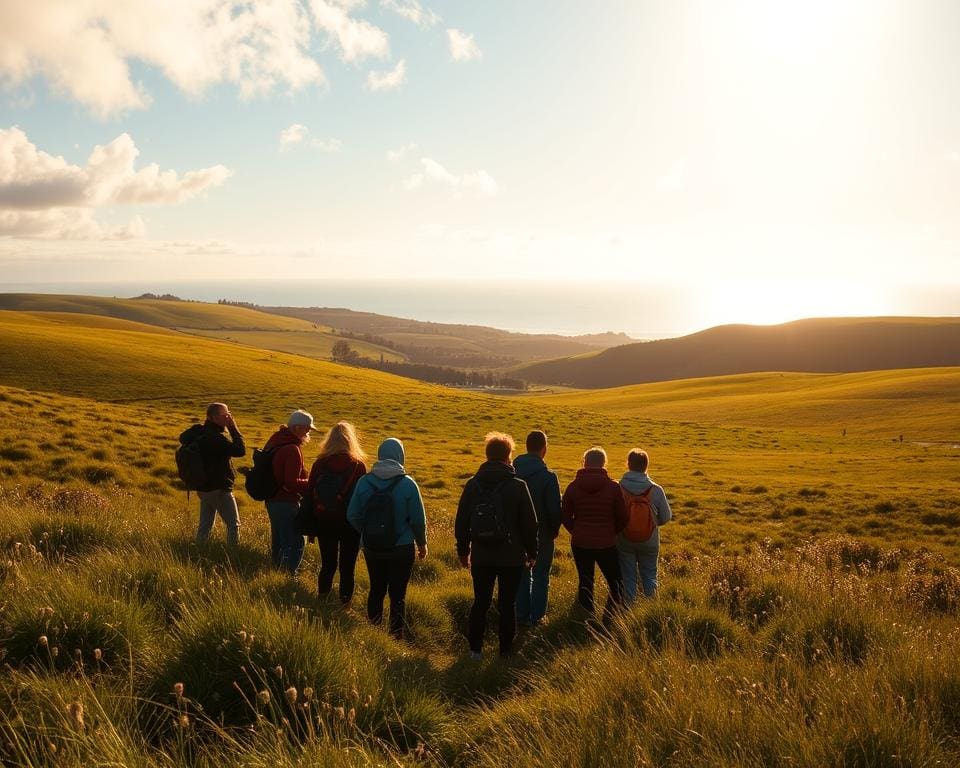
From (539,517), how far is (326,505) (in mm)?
2721

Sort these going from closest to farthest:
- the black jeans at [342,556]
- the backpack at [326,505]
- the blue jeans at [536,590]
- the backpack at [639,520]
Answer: the backpack at [326,505]
the black jeans at [342,556]
the backpack at [639,520]
the blue jeans at [536,590]

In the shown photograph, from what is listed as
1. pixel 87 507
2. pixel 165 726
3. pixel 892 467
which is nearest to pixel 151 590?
pixel 165 726

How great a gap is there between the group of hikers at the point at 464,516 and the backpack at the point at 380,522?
11mm

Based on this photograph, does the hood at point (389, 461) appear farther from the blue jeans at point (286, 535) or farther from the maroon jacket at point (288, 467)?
the blue jeans at point (286, 535)

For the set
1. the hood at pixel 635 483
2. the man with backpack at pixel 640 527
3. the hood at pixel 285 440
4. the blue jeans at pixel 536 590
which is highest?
the hood at pixel 285 440

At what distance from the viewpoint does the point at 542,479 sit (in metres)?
8.73

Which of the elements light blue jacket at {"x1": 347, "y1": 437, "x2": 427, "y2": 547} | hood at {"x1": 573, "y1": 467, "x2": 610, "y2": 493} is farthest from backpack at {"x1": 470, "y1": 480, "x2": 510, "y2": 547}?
hood at {"x1": 573, "y1": 467, "x2": 610, "y2": 493}

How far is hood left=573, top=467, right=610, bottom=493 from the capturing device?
8758mm

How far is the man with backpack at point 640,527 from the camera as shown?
9016mm

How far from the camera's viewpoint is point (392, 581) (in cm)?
789

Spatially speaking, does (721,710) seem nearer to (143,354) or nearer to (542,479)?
(542,479)

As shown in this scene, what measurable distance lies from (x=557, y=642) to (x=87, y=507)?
8.75 meters

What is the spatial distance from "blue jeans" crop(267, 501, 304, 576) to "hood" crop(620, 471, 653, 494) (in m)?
4.47

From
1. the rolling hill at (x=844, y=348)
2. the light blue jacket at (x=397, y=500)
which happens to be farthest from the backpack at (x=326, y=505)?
the rolling hill at (x=844, y=348)
